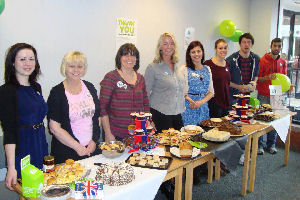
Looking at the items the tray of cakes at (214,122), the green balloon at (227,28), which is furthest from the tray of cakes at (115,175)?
the green balloon at (227,28)

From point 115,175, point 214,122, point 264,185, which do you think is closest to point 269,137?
point 264,185

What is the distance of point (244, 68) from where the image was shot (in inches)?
143

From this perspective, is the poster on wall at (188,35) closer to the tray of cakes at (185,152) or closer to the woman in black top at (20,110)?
the tray of cakes at (185,152)

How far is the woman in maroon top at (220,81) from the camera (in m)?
3.16

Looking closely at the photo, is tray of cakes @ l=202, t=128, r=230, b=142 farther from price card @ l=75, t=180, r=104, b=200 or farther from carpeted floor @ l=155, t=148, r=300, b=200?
price card @ l=75, t=180, r=104, b=200

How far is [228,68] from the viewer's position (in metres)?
3.46

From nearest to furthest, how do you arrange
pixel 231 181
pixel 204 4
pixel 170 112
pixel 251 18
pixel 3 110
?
pixel 3 110
pixel 170 112
pixel 231 181
pixel 204 4
pixel 251 18

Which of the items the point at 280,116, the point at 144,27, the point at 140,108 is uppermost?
the point at 144,27

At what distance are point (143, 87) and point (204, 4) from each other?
2676 mm

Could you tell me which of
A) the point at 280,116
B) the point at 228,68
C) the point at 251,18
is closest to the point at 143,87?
the point at 228,68

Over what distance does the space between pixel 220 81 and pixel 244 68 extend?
0.68 meters

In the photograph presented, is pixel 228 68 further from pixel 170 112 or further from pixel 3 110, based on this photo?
pixel 3 110

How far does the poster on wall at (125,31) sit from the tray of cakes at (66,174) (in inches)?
77.2

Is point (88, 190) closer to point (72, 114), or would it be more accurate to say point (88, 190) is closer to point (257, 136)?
point (72, 114)
